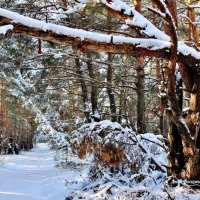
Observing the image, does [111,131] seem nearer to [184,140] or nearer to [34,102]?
[184,140]

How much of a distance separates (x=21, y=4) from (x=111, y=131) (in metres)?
4.33

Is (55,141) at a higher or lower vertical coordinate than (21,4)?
lower

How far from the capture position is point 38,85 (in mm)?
15141

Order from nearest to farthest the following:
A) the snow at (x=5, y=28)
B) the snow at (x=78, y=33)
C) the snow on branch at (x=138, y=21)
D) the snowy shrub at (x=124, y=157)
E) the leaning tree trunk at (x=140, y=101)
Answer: the snow at (x=5, y=28) → the snow at (x=78, y=33) → the snow on branch at (x=138, y=21) → the snowy shrub at (x=124, y=157) → the leaning tree trunk at (x=140, y=101)

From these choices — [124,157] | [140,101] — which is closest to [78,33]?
[124,157]

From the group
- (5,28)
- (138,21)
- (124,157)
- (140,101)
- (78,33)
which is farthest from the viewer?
(140,101)

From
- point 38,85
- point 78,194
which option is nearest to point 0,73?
point 38,85

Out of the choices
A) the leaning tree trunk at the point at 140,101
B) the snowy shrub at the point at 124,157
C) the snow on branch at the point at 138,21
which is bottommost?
the snowy shrub at the point at 124,157

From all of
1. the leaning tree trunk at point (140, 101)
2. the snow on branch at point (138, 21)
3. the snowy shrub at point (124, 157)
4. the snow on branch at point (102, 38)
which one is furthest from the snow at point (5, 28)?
the leaning tree trunk at point (140, 101)

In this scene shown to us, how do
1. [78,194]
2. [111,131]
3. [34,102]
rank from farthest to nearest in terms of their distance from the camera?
1. [34,102]
2. [78,194]
3. [111,131]

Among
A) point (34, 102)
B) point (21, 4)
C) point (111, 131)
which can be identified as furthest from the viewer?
point (34, 102)

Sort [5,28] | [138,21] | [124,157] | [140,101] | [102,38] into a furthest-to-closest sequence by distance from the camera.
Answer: [140,101]
[124,157]
[138,21]
[102,38]
[5,28]

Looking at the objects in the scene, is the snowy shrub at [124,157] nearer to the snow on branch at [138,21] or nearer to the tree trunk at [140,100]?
the snow on branch at [138,21]

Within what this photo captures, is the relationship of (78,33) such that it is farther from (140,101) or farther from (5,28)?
(140,101)
